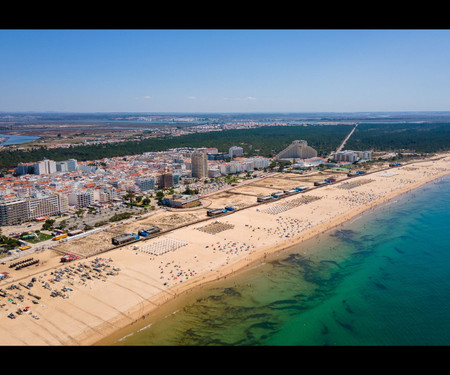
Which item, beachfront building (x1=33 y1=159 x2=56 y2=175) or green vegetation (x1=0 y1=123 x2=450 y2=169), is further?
green vegetation (x1=0 y1=123 x2=450 y2=169)

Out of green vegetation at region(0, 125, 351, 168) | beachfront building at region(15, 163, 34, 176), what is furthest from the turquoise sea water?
green vegetation at region(0, 125, 351, 168)

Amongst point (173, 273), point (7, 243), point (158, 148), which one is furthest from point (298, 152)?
point (7, 243)

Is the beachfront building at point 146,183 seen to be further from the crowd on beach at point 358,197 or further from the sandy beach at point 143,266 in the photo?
the crowd on beach at point 358,197

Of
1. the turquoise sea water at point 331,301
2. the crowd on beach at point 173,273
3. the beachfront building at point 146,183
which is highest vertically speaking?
the beachfront building at point 146,183

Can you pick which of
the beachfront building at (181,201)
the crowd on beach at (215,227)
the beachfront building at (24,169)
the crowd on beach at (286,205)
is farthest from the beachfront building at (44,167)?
the crowd on beach at (286,205)

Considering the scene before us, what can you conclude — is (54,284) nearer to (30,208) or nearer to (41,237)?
(41,237)

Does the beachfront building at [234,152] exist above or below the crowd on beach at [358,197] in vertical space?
above

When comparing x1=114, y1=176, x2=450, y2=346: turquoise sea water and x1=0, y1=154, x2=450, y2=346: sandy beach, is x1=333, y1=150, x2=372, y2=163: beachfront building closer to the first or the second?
x1=0, y1=154, x2=450, y2=346: sandy beach
